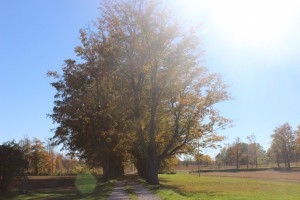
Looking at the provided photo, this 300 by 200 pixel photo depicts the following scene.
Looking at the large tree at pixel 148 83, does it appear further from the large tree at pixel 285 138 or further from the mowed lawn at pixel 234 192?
the large tree at pixel 285 138

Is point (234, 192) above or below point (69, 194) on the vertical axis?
below

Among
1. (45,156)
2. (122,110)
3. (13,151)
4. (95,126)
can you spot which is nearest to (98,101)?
(95,126)

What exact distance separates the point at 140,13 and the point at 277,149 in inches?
3950

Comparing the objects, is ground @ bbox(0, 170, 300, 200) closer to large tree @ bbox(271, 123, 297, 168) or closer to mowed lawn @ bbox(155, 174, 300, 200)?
mowed lawn @ bbox(155, 174, 300, 200)

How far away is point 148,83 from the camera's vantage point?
33.2 metres

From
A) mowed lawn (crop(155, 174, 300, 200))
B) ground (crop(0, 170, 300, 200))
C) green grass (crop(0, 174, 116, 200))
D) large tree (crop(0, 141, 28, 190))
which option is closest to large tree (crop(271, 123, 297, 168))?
ground (crop(0, 170, 300, 200))

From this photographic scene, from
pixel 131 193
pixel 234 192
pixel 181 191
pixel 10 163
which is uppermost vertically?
pixel 10 163

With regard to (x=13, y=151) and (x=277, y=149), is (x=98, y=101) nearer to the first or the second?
(x=13, y=151)

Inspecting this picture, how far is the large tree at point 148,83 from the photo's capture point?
30.6m

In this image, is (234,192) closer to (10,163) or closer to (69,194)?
(69,194)

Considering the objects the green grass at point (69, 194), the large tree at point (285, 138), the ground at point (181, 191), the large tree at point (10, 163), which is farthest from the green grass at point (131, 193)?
the large tree at point (285, 138)

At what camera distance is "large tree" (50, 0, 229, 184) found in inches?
1204

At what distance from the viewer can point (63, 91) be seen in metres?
39.7

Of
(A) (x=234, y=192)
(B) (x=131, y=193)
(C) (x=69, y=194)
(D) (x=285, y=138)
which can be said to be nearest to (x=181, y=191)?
(A) (x=234, y=192)
